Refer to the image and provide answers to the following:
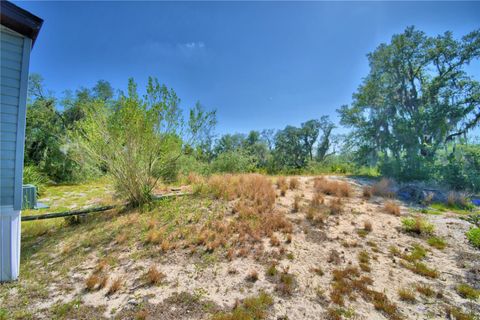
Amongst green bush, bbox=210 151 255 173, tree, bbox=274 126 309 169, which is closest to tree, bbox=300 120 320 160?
tree, bbox=274 126 309 169

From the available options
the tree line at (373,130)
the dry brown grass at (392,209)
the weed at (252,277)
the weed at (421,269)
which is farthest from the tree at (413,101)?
the weed at (252,277)

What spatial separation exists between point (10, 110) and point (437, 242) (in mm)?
7695

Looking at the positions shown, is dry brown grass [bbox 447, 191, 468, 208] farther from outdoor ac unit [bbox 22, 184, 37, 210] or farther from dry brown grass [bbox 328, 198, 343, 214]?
outdoor ac unit [bbox 22, 184, 37, 210]

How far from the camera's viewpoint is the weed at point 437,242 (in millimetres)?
3731

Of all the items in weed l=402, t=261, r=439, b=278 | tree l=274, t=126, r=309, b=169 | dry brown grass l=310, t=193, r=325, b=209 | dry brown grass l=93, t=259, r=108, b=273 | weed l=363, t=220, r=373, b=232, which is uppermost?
tree l=274, t=126, r=309, b=169

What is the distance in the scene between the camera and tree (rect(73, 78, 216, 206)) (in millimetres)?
4664

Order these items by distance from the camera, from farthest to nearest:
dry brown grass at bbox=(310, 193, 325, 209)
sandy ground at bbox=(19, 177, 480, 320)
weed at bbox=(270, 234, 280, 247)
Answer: dry brown grass at bbox=(310, 193, 325, 209), weed at bbox=(270, 234, 280, 247), sandy ground at bbox=(19, 177, 480, 320)

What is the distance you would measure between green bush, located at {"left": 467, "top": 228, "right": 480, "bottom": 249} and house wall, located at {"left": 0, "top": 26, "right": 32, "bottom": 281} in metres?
8.04

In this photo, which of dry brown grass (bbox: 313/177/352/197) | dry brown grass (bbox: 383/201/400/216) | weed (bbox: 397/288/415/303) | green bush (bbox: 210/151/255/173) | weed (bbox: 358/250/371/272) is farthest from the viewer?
green bush (bbox: 210/151/255/173)

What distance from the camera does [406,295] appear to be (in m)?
2.48

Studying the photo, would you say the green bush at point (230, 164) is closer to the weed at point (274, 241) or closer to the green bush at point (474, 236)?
the weed at point (274, 241)

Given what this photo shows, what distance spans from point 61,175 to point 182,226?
36.6 ft

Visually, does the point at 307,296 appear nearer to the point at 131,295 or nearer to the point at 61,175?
the point at 131,295

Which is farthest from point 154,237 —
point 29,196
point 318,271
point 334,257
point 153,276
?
point 29,196
